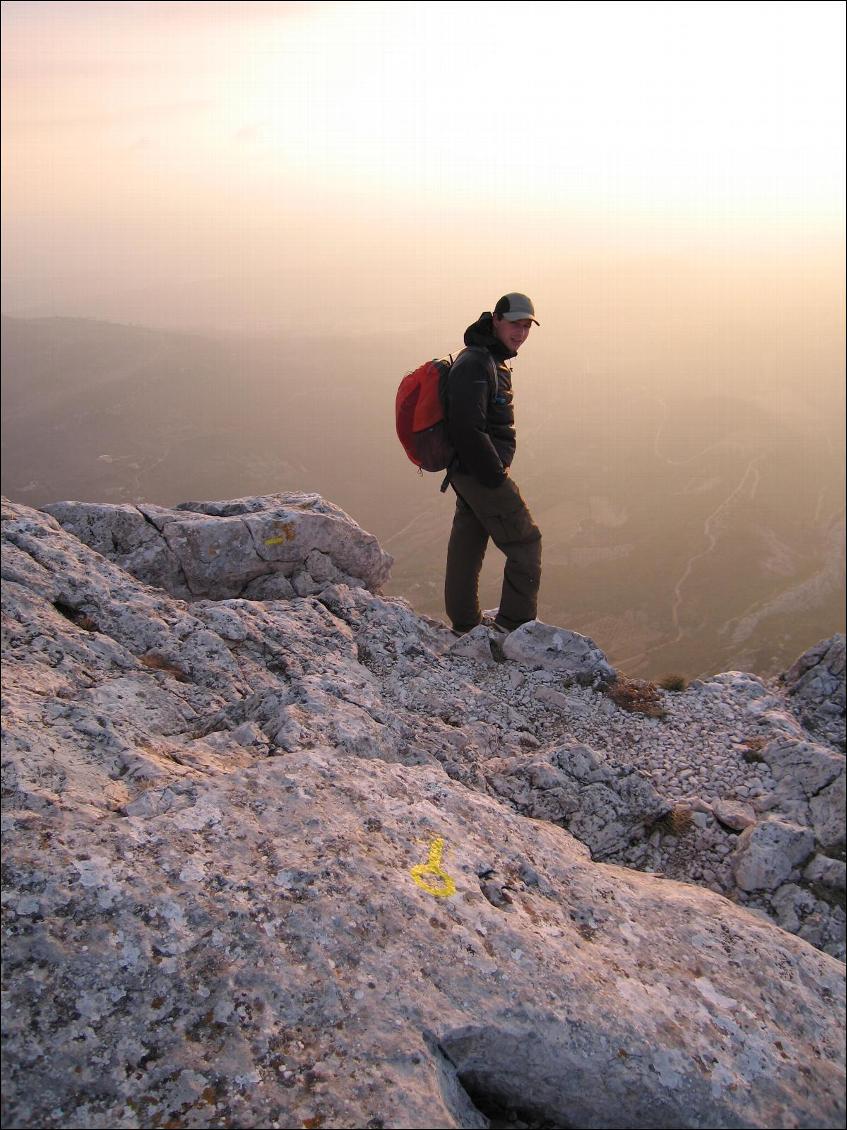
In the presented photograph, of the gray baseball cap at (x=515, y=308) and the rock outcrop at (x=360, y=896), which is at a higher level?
the gray baseball cap at (x=515, y=308)

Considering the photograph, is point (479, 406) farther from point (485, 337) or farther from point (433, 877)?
point (433, 877)

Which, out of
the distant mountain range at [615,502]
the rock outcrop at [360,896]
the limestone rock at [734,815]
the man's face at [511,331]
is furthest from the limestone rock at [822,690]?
the distant mountain range at [615,502]

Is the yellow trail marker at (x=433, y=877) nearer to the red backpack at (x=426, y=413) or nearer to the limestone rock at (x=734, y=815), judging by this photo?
the limestone rock at (x=734, y=815)

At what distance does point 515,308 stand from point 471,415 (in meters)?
1.93

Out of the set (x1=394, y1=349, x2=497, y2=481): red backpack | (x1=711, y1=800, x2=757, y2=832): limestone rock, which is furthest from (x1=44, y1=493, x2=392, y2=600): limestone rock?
(x1=711, y1=800, x2=757, y2=832): limestone rock

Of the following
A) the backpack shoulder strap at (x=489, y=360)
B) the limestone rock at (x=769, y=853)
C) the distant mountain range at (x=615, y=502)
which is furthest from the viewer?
the distant mountain range at (x=615, y=502)

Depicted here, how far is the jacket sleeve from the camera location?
1121 centimetres

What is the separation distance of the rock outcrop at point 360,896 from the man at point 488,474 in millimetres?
3337

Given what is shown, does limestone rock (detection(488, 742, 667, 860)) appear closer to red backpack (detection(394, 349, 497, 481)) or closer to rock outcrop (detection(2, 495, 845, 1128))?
rock outcrop (detection(2, 495, 845, 1128))

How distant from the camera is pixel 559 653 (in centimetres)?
1247

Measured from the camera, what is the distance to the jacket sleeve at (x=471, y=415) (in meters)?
11.2

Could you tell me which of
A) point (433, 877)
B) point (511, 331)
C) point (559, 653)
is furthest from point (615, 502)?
point (433, 877)

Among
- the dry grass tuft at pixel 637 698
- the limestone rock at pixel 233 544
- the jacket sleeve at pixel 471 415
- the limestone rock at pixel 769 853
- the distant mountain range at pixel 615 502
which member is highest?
the jacket sleeve at pixel 471 415

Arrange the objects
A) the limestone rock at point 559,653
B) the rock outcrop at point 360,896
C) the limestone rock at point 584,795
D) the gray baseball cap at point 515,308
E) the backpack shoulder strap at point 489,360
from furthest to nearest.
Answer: the limestone rock at point 559,653, the backpack shoulder strap at point 489,360, the gray baseball cap at point 515,308, the limestone rock at point 584,795, the rock outcrop at point 360,896
